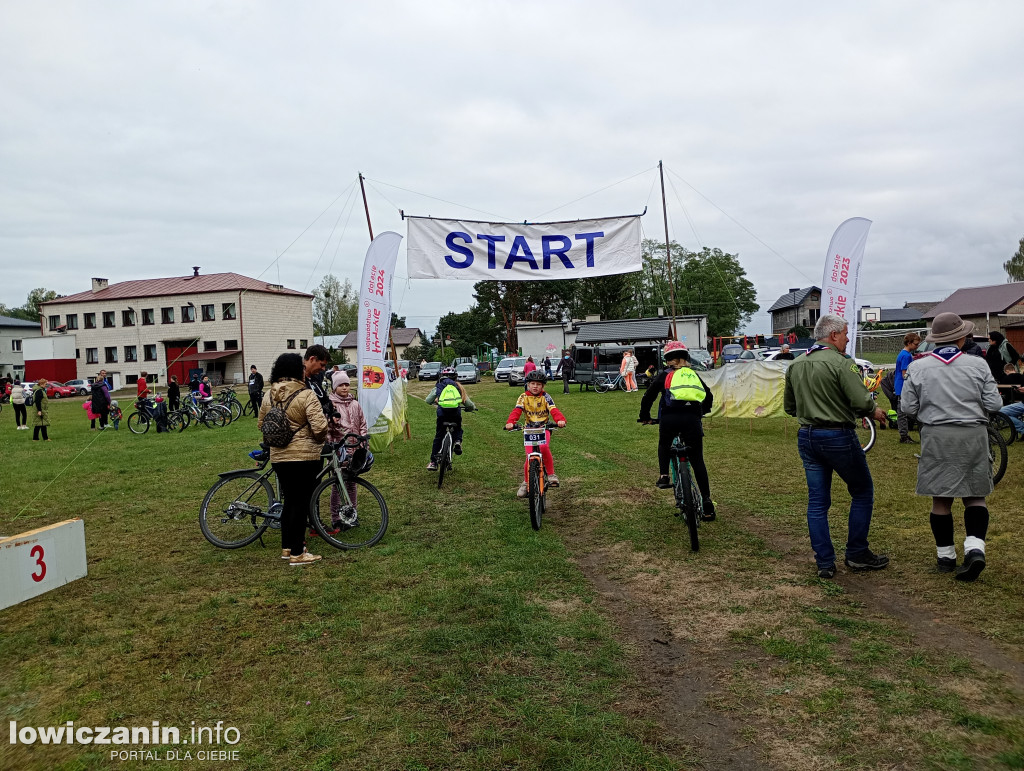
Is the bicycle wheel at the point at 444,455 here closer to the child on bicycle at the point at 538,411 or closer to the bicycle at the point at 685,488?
the child on bicycle at the point at 538,411

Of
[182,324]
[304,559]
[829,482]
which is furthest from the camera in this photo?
[182,324]

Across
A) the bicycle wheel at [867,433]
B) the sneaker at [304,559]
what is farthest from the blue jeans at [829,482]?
the bicycle wheel at [867,433]

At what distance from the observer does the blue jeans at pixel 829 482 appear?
4984mm

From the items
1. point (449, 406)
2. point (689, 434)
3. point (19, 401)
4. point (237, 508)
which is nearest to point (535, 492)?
point (689, 434)

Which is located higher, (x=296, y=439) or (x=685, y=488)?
(x=296, y=439)

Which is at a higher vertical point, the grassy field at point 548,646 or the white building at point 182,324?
the white building at point 182,324

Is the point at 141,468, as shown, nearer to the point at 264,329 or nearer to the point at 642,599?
the point at 642,599

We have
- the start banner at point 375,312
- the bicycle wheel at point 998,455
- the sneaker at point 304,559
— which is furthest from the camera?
the start banner at point 375,312

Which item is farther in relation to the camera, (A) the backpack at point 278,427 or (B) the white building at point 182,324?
(B) the white building at point 182,324

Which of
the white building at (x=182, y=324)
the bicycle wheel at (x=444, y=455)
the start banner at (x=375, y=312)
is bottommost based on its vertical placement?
the bicycle wheel at (x=444, y=455)

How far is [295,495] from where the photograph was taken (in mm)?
6012

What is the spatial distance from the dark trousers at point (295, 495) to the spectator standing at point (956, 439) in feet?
15.9

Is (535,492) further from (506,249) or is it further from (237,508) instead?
(506,249)

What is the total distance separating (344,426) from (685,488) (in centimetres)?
375
